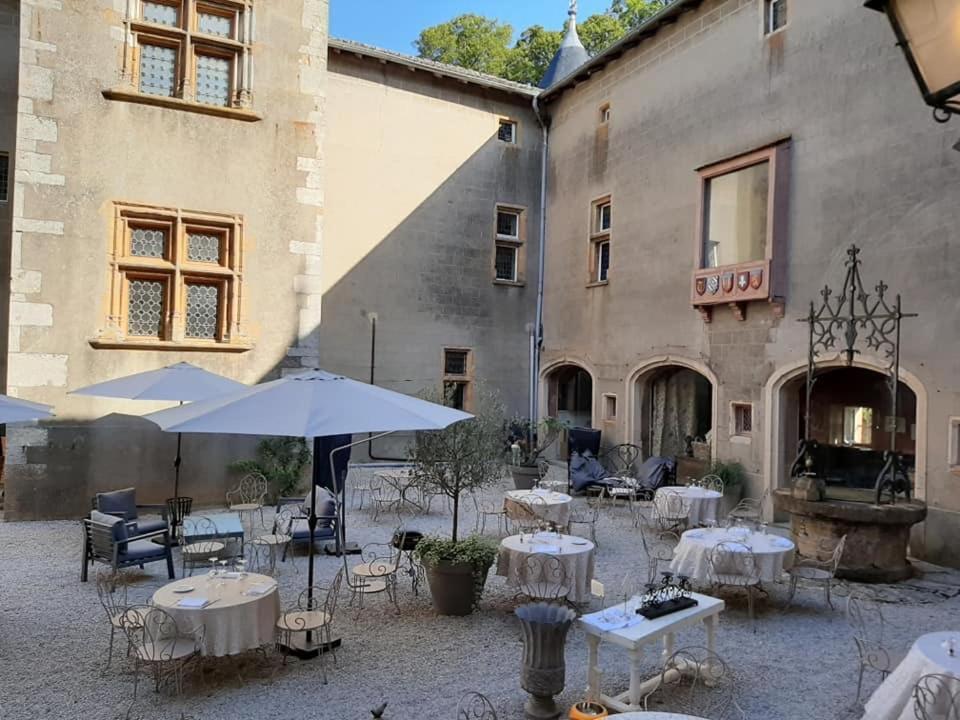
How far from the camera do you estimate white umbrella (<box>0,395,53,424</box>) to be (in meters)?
5.86

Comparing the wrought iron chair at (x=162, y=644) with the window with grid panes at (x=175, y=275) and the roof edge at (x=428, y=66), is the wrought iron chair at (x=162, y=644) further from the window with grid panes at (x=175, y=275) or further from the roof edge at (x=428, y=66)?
the roof edge at (x=428, y=66)

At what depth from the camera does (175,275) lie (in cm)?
1041

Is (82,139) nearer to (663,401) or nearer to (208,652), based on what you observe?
(208,652)

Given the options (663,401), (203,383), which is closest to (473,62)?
(663,401)

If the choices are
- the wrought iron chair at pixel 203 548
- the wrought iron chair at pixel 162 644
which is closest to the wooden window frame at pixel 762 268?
the wrought iron chair at pixel 203 548

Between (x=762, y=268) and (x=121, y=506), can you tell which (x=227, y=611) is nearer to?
(x=121, y=506)

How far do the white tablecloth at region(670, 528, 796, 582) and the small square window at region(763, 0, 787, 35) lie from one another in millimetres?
7936

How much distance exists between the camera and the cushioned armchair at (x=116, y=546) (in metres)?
6.87

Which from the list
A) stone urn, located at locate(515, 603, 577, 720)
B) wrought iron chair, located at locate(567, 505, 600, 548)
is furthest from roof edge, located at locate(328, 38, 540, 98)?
stone urn, located at locate(515, 603, 577, 720)

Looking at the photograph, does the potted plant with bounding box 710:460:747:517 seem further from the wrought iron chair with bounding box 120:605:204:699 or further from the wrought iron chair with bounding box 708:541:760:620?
the wrought iron chair with bounding box 120:605:204:699

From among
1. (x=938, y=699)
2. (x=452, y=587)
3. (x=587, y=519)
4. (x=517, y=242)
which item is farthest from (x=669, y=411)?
(x=938, y=699)

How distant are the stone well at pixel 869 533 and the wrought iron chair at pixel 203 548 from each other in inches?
256

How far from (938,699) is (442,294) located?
41.7 ft

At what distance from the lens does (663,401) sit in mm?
13516
